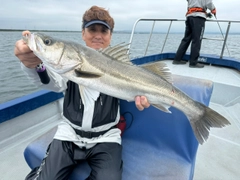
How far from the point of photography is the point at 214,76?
5.39 metres

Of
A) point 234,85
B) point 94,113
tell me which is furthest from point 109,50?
point 234,85

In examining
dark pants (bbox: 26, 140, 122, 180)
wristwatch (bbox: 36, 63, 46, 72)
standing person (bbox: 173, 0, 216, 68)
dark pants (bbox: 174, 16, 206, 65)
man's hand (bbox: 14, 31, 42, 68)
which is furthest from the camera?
dark pants (bbox: 174, 16, 206, 65)

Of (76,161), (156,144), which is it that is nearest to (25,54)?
(76,161)

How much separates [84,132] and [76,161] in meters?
0.27

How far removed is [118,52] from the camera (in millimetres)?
1656

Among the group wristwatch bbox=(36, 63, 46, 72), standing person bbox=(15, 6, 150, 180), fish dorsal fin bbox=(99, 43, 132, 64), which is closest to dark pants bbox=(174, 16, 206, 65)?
standing person bbox=(15, 6, 150, 180)

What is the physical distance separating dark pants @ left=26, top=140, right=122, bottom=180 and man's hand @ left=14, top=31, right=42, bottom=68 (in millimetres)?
752

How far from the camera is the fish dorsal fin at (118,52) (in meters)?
1.63

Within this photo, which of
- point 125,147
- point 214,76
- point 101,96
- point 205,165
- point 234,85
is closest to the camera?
point 101,96

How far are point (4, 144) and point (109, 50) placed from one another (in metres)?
2.16

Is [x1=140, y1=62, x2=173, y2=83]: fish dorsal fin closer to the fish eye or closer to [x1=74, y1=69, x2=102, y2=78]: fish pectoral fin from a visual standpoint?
[x1=74, y1=69, x2=102, y2=78]: fish pectoral fin

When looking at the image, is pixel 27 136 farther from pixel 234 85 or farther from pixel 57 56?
pixel 234 85

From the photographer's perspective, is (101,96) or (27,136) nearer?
(101,96)

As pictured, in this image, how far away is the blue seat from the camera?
1.82 metres
